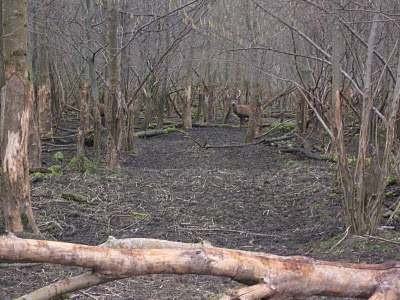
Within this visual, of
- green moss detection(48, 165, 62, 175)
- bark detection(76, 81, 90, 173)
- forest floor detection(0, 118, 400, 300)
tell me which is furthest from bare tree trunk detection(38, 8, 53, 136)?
green moss detection(48, 165, 62, 175)

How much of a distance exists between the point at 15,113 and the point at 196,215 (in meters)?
2.89

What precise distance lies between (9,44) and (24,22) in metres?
0.29

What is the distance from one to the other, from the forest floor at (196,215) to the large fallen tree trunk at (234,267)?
105 cm

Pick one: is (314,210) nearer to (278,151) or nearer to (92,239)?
(92,239)

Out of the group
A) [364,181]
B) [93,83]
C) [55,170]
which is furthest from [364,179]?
[93,83]

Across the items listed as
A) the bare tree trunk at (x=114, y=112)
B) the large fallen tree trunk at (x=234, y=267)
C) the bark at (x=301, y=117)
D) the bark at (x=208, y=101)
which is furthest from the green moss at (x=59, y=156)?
the bark at (x=208, y=101)

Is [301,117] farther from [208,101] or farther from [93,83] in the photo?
[208,101]

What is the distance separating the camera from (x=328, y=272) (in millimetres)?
3477

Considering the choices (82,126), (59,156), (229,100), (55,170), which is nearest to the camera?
(55,170)

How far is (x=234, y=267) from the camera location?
3.21 meters

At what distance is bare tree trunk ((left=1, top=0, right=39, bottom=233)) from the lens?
19.7ft

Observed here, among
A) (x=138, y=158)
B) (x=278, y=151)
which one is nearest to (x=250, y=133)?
(x=278, y=151)

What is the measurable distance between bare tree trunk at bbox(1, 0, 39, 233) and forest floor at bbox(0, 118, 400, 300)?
2.31 feet

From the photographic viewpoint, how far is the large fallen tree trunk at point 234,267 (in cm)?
291
